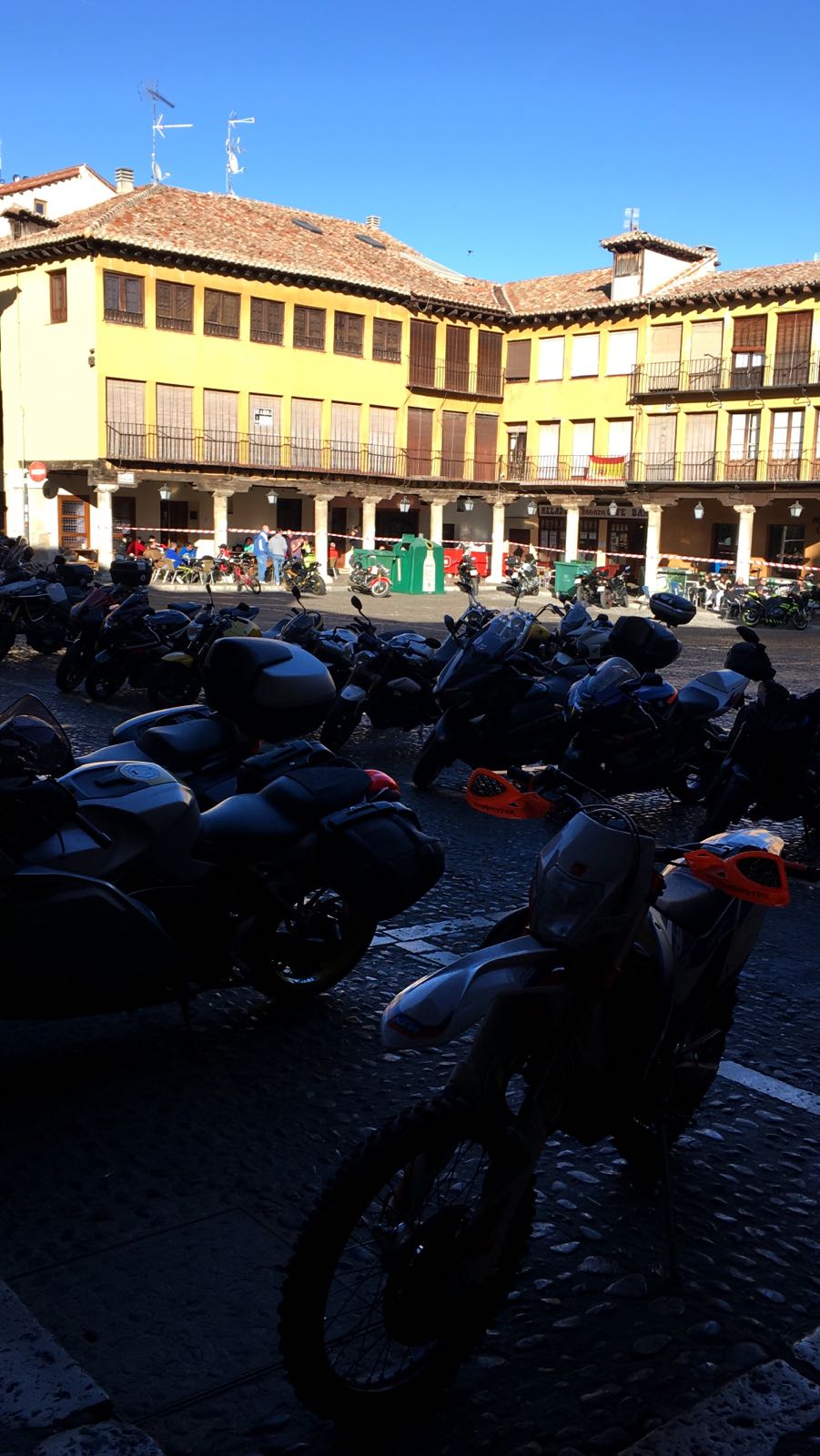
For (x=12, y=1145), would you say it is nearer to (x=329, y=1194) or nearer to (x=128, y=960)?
(x=128, y=960)

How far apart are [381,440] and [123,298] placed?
34.9 ft

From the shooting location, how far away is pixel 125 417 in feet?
130

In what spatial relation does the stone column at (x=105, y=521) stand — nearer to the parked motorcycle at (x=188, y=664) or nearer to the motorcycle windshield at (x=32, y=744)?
the parked motorcycle at (x=188, y=664)

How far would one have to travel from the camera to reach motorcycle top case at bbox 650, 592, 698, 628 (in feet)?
31.8

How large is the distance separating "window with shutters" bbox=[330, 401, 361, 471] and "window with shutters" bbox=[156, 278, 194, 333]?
6.02 metres

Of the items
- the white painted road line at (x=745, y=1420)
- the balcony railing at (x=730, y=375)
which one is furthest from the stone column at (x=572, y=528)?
the white painted road line at (x=745, y=1420)

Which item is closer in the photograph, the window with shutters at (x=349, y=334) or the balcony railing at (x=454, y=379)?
the window with shutters at (x=349, y=334)

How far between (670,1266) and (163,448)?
3953cm

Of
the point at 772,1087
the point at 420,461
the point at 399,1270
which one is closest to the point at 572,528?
the point at 420,461

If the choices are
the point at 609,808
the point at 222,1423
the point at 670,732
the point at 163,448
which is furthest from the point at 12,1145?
the point at 163,448

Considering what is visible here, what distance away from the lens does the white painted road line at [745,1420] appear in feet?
7.94

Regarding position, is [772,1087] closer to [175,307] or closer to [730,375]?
[175,307]

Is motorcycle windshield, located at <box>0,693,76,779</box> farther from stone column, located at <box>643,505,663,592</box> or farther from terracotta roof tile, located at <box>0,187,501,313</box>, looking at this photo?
stone column, located at <box>643,505,663,592</box>

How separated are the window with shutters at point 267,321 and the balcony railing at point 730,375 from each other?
505 inches
